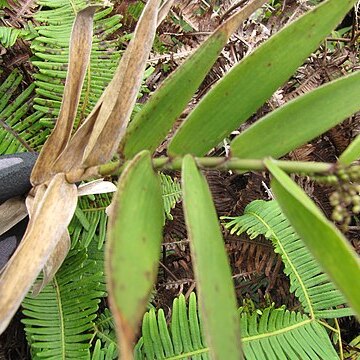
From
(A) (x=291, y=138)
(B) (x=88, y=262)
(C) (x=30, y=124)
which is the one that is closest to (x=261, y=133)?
(A) (x=291, y=138)

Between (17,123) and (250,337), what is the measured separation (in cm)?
54

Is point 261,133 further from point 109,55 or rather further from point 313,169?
point 109,55

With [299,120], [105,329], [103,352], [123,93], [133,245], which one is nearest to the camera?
[133,245]

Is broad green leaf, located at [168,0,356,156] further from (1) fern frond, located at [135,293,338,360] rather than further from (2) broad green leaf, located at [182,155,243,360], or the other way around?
(1) fern frond, located at [135,293,338,360]

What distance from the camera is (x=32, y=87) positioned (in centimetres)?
99

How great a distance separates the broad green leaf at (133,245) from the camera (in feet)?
1.12

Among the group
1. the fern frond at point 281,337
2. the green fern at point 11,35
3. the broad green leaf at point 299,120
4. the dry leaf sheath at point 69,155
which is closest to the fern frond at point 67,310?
the dry leaf sheath at point 69,155

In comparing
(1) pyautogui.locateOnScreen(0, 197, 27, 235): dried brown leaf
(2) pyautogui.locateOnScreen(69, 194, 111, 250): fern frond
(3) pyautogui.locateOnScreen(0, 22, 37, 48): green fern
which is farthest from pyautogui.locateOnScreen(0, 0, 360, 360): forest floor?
(1) pyautogui.locateOnScreen(0, 197, 27, 235): dried brown leaf

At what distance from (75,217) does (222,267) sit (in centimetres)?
54

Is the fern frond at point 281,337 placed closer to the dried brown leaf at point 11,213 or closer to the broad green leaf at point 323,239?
the dried brown leaf at point 11,213

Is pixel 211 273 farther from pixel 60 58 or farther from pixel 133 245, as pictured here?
pixel 60 58

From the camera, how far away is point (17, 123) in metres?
0.97

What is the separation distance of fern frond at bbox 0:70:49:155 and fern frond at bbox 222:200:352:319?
1.23 ft

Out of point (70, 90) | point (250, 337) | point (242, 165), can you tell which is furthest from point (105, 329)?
→ point (242, 165)
